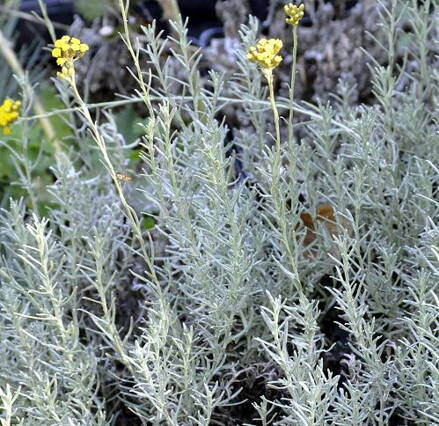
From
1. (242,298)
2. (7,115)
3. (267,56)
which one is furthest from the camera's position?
(7,115)

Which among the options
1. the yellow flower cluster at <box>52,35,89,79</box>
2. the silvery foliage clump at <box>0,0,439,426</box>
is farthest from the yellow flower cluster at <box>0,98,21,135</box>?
the yellow flower cluster at <box>52,35,89,79</box>

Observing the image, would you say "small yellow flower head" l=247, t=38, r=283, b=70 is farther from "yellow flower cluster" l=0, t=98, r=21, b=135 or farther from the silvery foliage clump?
"yellow flower cluster" l=0, t=98, r=21, b=135

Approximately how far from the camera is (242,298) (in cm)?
133

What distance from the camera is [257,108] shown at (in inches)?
66.9

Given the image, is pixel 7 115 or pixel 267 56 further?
pixel 7 115

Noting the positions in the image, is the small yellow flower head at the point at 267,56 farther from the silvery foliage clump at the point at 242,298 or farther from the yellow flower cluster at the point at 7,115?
the yellow flower cluster at the point at 7,115

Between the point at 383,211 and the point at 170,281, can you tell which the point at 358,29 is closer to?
the point at 383,211

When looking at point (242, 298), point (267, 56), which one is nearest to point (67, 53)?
point (267, 56)

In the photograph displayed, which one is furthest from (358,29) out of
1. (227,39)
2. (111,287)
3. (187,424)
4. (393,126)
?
(187,424)

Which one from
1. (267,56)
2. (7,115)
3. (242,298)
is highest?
(267,56)

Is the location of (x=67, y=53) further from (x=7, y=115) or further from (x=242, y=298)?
(x=7, y=115)

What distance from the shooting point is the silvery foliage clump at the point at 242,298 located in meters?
1.19

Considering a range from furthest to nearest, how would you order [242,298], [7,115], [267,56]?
[7,115] < [242,298] < [267,56]

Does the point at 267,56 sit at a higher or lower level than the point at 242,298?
higher
